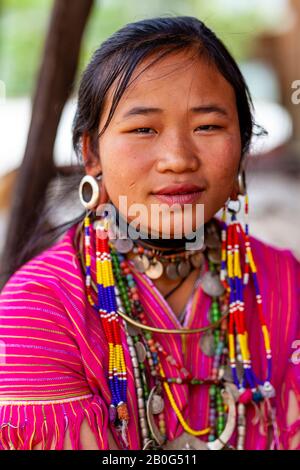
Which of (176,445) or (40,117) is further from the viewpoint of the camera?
(40,117)

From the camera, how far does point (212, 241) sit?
216 cm

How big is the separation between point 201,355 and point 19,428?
581 millimetres

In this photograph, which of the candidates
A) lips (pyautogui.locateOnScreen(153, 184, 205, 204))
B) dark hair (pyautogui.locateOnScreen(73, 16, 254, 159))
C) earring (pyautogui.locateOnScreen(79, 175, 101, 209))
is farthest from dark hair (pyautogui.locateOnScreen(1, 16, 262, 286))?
lips (pyautogui.locateOnScreen(153, 184, 205, 204))

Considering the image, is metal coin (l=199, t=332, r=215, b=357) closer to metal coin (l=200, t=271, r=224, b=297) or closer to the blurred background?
metal coin (l=200, t=271, r=224, b=297)

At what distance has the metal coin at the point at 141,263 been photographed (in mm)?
2084

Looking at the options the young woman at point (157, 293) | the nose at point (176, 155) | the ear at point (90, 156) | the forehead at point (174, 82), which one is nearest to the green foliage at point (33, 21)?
the ear at point (90, 156)

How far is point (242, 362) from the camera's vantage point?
209 centimetres

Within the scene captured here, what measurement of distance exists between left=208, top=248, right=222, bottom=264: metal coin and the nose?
39cm

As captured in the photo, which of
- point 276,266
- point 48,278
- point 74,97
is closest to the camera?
point 48,278

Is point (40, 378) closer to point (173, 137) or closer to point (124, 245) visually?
point (124, 245)

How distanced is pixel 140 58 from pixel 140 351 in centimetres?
78

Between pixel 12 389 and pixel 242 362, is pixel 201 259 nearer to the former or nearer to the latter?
pixel 242 362

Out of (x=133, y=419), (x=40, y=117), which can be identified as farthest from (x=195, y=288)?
(x=40, y=117)

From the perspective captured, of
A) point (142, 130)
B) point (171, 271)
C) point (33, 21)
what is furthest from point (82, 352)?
point (33, 21)
